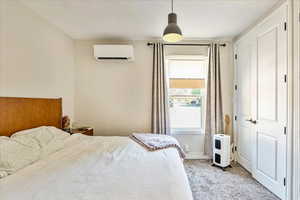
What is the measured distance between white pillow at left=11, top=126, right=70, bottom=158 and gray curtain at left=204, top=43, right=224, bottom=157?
2687 mm

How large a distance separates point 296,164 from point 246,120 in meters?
1.19

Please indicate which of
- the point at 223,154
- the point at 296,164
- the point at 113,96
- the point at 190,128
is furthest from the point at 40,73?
the point at 296,164

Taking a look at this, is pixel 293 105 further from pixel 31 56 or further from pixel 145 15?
pixel 31 56

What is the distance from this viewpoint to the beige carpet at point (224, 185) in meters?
2.38

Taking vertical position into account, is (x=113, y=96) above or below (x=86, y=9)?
below

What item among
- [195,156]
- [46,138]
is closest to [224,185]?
[195,156]

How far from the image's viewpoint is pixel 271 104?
2.49m

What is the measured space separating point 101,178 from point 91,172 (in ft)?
0.54

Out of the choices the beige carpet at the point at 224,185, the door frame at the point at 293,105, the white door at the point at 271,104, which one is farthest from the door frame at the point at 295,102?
the beige carpet at the point at 224,185

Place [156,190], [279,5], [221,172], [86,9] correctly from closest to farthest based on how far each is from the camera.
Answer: [156,190]
[279,5]
[86,9]
[221,172]

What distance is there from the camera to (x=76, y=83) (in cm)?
388

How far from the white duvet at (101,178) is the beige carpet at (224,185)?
0.94 m

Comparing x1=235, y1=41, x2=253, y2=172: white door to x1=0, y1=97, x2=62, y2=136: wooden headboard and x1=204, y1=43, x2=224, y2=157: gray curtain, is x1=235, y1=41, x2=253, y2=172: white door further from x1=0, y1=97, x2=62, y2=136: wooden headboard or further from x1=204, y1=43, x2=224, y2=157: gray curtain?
x1=0, y1=97, x2=62, y2=136: wooden headboard

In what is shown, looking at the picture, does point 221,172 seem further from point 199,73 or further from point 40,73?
point 40,73
